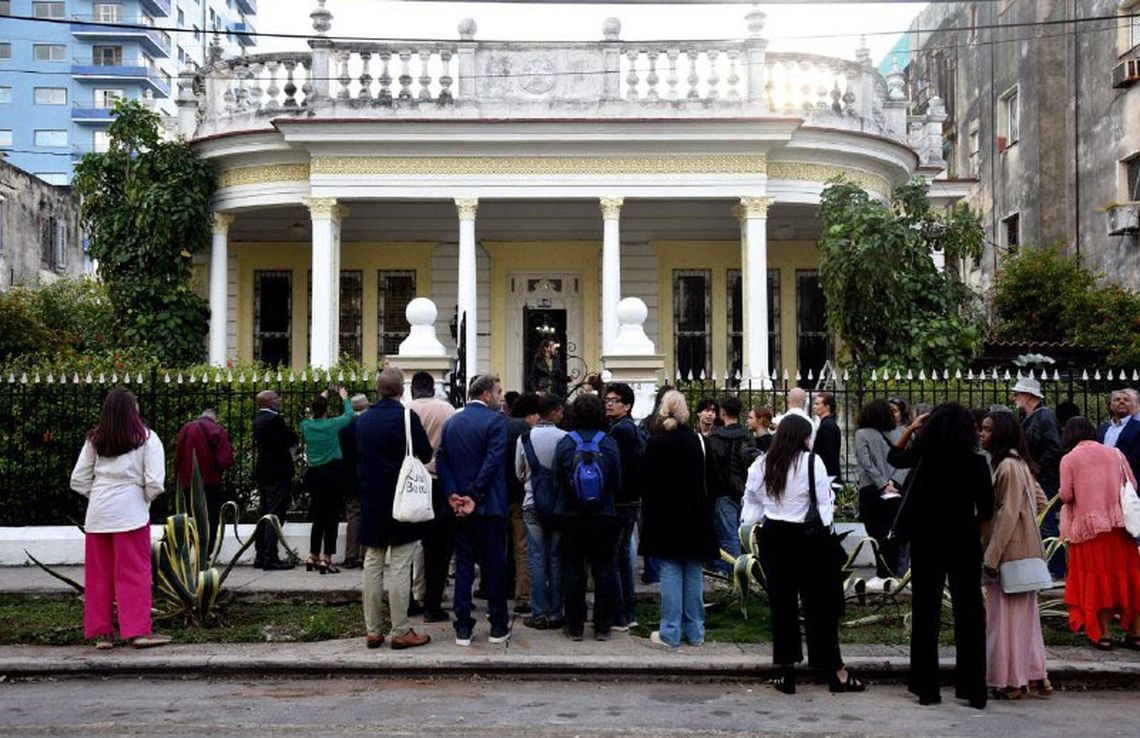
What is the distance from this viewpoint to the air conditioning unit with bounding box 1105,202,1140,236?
78.1 feet

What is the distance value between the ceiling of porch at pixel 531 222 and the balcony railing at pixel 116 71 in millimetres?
48424

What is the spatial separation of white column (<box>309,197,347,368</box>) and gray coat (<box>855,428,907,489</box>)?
9.82 metres

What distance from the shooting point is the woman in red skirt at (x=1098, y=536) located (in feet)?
27.7

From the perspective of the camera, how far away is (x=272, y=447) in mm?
11766

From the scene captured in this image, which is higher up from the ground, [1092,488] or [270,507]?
[1092,488]

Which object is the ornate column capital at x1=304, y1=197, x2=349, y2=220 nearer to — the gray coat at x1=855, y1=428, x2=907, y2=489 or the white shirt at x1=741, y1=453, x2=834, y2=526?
the gray coat at x1=855, y1=428, x2=907, y2=489

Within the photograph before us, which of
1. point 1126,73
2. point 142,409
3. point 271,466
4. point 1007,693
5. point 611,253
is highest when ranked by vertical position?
point 1126,73

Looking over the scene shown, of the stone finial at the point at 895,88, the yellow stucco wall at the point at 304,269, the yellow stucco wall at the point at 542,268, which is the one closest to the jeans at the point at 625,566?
the yellow stucco wall at the point at 542,268

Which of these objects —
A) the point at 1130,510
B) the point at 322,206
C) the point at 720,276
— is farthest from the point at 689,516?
the point at 720,276

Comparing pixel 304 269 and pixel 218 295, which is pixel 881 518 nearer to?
pixel 218 295

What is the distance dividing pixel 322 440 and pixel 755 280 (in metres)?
8.86

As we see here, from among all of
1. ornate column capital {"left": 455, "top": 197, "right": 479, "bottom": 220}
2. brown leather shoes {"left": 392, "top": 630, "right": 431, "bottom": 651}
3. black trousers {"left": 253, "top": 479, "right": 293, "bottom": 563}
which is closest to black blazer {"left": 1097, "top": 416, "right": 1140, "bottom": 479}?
brown leather shoes {"left": 392, "top": 630, "right": 431, "bottom": 651}

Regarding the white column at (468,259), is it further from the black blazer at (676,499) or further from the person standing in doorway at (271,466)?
the black blazer at (676,499)

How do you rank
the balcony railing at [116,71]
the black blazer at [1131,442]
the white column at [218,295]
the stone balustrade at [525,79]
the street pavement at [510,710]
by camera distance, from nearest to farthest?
the street pavement at [510,710] < the black blazer at [1131,442] < the stone balustrade at [525,79] < the white column at [218,295] < the balcony railing at [116,71]
